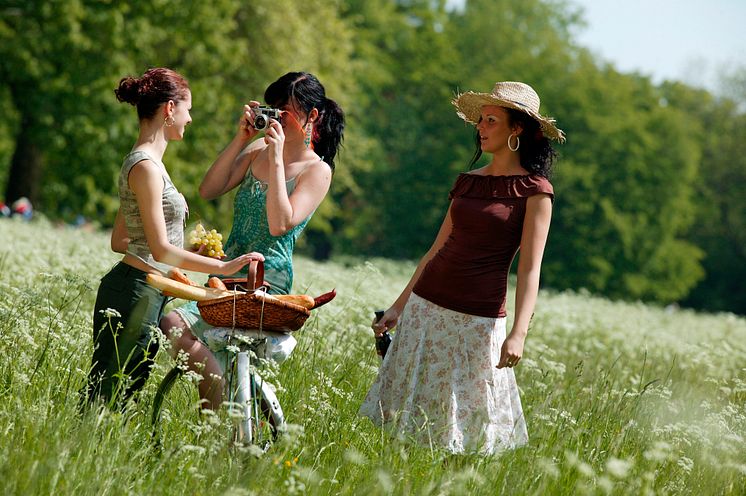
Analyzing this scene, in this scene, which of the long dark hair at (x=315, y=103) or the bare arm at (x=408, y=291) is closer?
the long dark hair at (x=315, y=103)

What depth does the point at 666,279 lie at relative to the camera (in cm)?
4741

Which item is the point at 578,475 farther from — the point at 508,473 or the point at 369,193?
the point at 369,193

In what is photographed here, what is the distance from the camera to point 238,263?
14.7ft

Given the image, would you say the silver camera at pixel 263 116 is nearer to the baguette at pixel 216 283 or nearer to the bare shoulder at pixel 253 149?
the bare shoulder at pixel 253 149

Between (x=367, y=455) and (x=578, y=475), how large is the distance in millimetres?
1060

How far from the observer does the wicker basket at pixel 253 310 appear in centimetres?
440

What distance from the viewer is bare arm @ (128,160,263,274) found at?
4.51 m

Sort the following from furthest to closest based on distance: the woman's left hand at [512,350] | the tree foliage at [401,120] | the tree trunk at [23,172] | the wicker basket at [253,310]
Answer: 1. the tree trunk at [23,172]
2. the tree foliage at [401,120]
3. the woman's left hand at [512,350]
4. the wicker basket at [253,310]

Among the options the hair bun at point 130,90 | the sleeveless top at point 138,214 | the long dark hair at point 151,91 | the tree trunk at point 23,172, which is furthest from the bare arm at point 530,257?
the tree trunk at point 23,172

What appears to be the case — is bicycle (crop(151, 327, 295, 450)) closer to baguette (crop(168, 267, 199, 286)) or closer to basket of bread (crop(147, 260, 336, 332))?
basket of bread (crop(147, 260, 336, 332))

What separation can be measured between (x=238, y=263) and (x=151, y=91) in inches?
36.3

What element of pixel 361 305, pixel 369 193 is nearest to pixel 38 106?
pixel 361 305

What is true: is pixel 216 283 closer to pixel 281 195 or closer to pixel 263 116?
pixel 281 195

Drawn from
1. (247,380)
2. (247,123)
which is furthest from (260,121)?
(247,380)
